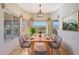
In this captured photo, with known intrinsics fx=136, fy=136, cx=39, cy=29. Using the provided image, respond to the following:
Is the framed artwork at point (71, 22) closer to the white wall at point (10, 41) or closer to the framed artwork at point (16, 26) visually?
the white wall at point (10, 41)

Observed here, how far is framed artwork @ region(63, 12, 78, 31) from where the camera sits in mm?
2189

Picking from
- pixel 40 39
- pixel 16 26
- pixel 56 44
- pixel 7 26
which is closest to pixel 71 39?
pixel 56 44

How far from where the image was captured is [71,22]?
2.23 meters

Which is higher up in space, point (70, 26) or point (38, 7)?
point (38, 7)

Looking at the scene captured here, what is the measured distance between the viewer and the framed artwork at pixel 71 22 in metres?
2.19

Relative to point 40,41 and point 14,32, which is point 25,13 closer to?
point 14,32

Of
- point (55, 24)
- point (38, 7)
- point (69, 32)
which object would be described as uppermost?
point (38, 7)

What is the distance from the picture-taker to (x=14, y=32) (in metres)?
2.27

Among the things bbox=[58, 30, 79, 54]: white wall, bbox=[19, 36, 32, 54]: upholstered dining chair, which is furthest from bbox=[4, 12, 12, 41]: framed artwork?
bbox=[58, 30, 79, 54]: white wall

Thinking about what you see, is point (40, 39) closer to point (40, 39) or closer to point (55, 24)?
point (40, 39)

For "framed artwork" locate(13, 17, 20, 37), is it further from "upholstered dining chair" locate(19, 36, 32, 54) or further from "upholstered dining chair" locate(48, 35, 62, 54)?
"upholstered dining chair" locate(48, 35, 62, 54)
